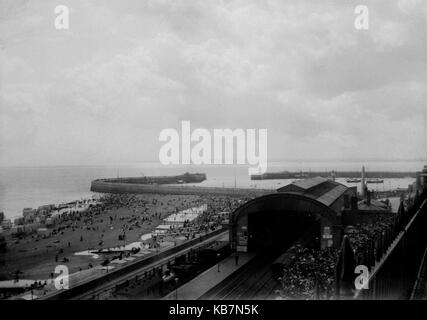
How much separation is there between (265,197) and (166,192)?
58884 mm

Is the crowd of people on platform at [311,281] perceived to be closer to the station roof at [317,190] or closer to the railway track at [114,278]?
the railway track at [114,278]

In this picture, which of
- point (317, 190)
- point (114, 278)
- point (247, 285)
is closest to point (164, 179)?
point (317, 190)

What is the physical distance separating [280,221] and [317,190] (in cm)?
901

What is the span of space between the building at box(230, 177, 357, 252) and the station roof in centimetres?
195

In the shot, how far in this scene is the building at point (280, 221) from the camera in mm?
23703

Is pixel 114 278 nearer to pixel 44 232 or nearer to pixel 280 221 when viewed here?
pixel 280 221

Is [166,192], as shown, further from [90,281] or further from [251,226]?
[90,281]

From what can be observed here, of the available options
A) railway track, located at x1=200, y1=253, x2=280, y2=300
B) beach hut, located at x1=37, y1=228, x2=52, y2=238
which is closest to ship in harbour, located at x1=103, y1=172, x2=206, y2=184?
beach hut, located at x1=37, y1=228, x2=52, y2=238

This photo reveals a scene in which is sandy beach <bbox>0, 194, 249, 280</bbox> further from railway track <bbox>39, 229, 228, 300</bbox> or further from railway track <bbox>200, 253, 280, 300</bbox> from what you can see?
railway track <bbox>200, 253, 280, 300</bbox>

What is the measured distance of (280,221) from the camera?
27.4 metres

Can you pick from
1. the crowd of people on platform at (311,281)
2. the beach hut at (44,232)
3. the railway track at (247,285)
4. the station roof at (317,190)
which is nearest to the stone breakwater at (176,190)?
the station roof at (317,190)

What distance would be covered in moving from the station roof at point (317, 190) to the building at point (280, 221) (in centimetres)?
195

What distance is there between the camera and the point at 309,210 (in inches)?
955
